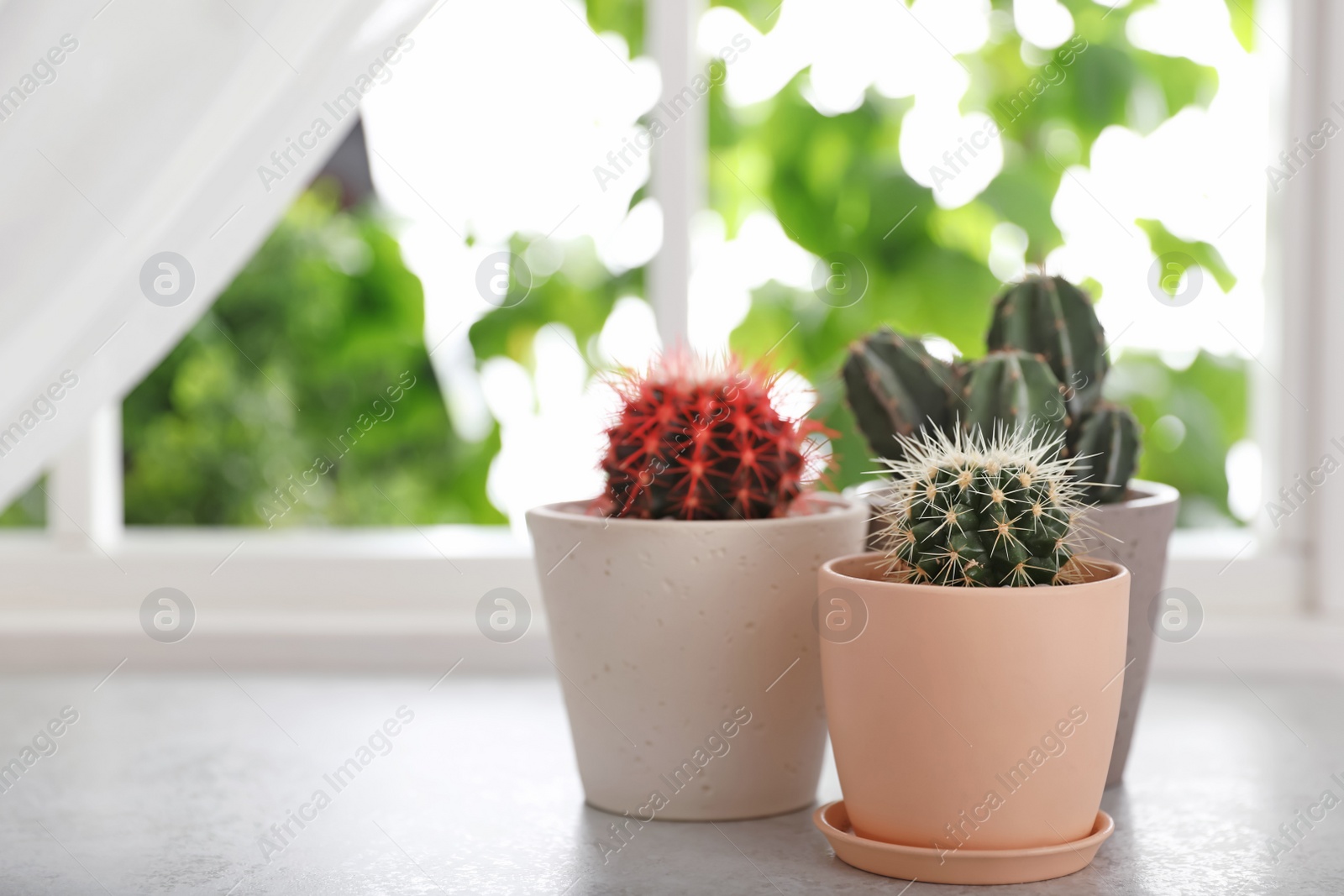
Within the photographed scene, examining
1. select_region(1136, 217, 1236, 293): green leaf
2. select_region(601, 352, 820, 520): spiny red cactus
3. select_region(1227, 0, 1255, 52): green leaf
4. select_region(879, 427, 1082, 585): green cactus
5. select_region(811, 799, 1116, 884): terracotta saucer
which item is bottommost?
select_region(811, 799, 1116, 884): terracotta saucer

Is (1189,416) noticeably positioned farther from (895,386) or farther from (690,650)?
(690,650)

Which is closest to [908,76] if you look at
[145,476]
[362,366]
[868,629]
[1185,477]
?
[1185,477]

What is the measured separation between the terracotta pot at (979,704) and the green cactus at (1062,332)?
20 centimetres

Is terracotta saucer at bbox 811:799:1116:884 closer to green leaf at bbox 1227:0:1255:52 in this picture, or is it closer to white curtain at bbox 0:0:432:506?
white curtain at bbox 0:0:432:506

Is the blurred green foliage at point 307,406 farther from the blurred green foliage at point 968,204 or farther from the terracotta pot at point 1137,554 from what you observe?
the terracotta pot at point 1137,554

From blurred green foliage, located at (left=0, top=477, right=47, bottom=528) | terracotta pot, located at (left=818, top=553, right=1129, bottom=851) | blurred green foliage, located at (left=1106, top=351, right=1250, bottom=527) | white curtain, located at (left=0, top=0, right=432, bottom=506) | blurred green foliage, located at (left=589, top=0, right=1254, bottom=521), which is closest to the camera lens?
terracotta pot, located at (left=818, top=553, right=1129, bottom=851)

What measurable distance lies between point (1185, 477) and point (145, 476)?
1.93 metres

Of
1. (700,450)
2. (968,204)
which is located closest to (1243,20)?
(968,204)

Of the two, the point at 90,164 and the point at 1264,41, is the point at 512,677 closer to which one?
A: the point at 90,164

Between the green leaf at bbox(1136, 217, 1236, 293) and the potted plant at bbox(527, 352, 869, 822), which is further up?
the green leaf at bbox(1136, 217, 1236, 293)

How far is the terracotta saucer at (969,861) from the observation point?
2.19 feet

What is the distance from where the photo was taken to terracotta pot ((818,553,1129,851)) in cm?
64

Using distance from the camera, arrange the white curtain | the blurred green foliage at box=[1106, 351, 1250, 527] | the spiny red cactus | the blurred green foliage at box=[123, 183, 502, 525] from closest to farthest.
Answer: the spiny red cactus < the white curtain < the blurred green foliage at box=[1106, 351, 1250, 527] < the blurred green foliage at box=[123, 183, 502, 525]

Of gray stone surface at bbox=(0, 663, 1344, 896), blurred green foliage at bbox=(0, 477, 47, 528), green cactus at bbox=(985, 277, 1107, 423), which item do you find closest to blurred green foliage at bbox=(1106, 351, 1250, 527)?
gray stone surface at bbox=(0, 663, 1344, 896)
